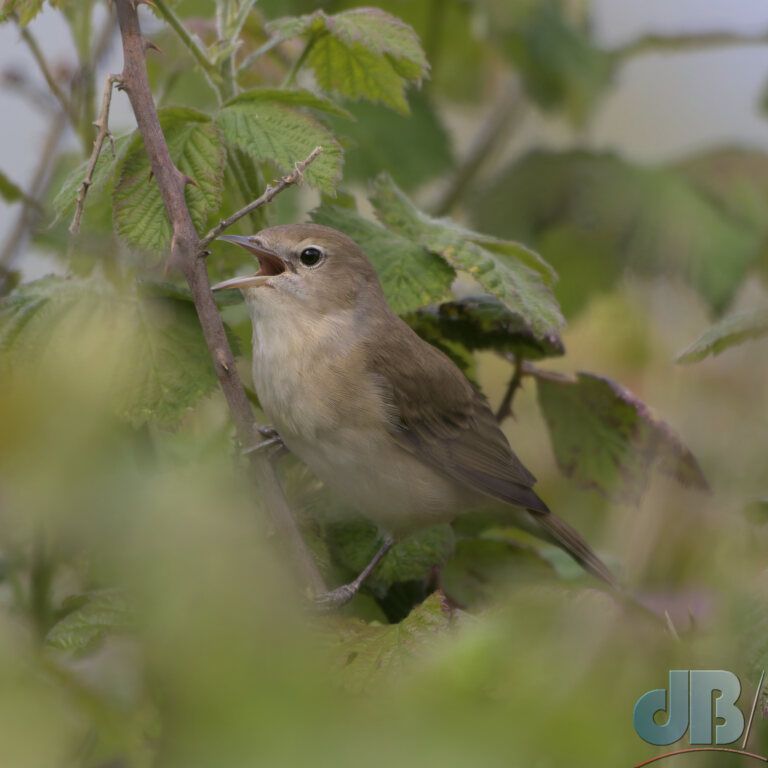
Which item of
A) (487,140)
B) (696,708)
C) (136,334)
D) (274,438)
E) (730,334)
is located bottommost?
(487,140)

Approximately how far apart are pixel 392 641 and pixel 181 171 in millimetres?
737

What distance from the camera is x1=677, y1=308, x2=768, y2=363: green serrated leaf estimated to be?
5.57 feet

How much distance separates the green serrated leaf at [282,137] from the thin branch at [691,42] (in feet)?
6.91

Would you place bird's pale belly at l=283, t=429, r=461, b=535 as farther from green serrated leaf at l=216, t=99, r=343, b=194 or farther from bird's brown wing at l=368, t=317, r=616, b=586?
green serrated leaf at l=216, t=99, r=343, b=194

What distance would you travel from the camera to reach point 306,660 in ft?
1.64

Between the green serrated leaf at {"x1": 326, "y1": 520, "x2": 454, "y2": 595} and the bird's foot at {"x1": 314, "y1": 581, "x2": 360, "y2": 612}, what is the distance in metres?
0.07

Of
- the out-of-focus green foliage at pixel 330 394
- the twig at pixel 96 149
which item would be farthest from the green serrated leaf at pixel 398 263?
the twig at pixel 96 149

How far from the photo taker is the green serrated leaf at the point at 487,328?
203 centimetres

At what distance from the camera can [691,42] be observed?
3.46 m

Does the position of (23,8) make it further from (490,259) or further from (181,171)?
(490,259)

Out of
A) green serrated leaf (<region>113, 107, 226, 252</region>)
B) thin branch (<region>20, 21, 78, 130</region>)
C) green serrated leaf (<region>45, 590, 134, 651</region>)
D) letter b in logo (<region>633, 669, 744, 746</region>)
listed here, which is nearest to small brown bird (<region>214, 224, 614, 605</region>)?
green serrated leaf (<region>113, 107, 226, 252</region>)

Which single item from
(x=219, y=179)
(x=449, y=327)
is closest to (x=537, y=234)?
(x=449, y=327)

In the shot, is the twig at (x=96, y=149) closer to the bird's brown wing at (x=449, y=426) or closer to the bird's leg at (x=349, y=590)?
the bird's leg at (x=349, y=590)

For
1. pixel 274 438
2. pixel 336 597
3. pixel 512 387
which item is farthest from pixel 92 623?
pixel 512 387
